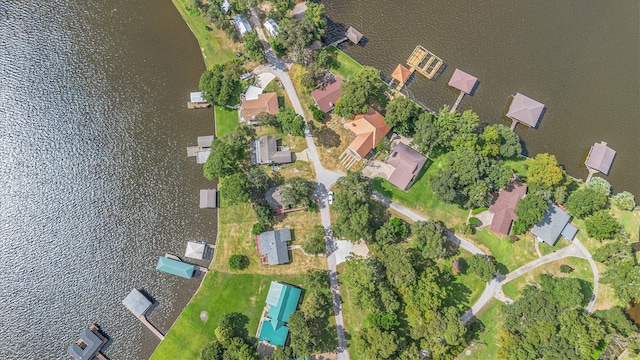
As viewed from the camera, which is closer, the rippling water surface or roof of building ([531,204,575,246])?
roof of building ([531,204,575,246])

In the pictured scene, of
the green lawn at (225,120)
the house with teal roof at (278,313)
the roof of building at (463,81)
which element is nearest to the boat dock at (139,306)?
the house with teal roof at (278,313)

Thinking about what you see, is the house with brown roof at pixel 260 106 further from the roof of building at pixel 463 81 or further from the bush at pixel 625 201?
the bush at pixel 625 201

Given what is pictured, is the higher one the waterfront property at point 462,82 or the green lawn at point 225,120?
the waterfront property at point 462,82

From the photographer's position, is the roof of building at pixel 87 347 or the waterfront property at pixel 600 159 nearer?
the roof of building at pixel 87 347

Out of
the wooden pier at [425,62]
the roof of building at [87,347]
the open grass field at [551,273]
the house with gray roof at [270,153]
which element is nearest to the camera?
the roof of building at [87,347]

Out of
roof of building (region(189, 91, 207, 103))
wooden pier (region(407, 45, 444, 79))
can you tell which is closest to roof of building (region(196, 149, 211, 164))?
roof of building (region(189, 91, 207, 103))

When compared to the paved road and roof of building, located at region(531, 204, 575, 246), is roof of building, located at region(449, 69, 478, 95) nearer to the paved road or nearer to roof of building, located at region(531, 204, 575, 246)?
roof of building, located at region(531, 204, 575, 246)

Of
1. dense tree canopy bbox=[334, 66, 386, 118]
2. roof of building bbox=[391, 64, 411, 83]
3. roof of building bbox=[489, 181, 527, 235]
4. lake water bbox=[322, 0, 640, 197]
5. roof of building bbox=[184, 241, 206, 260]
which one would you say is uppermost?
lake water bbox=[322, 0, 640, 197]
